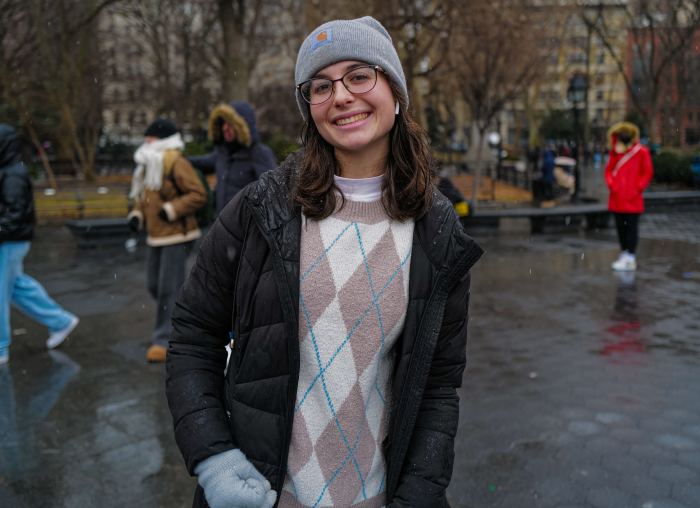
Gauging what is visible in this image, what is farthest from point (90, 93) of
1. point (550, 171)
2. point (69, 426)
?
point (69, 426)

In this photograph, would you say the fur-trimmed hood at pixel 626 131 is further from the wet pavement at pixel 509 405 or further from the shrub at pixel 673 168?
the shrub at pixel 673 168

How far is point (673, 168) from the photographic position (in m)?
24.8

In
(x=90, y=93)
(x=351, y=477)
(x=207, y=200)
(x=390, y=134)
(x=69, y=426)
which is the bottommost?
(x=69, y=426)

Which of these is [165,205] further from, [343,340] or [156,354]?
[343,340]

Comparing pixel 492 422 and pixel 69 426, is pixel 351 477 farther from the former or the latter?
pixel 69 426

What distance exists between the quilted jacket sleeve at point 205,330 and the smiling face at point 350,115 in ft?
0.93

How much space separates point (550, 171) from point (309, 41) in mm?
19999

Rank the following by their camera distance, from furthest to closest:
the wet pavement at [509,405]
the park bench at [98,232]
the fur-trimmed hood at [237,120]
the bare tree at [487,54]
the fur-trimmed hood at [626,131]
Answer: the bare tree at [487,54], the park bench at [98,232], the fur-trimmed hood at [626,131], the fur-trimmed hood at [237,120], the wet pavement at [509,405]

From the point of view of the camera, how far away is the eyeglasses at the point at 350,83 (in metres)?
1.84

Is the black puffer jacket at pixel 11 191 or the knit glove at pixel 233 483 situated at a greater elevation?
the black puffer jacket at pixel 11 191

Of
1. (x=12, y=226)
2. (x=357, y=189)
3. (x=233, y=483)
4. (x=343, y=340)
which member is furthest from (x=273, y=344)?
(x=12, y=226)

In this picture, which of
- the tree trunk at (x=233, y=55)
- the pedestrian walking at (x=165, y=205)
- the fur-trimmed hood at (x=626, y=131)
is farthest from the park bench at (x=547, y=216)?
the pedestrian walking at (x=165, y=205)

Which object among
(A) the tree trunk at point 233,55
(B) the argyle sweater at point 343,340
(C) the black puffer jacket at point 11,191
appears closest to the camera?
(B) the argyle sweater at point 343,340

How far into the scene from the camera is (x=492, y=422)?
469 centimetres
